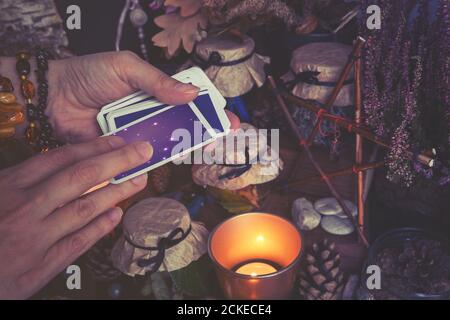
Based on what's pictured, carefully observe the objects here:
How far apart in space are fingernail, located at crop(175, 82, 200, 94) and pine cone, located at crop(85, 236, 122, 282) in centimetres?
41

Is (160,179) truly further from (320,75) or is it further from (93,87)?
(320,75)

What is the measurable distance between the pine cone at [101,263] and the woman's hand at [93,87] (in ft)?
0.98

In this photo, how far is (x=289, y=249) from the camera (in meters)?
1.05

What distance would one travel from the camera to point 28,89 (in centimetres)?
107

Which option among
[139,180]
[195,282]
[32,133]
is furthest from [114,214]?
[32,133]

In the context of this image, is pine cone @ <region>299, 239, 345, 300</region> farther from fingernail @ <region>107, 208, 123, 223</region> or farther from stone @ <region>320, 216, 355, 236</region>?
fingernail @ <region>107, 208, 123, 223</region>

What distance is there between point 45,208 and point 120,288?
0.41 metres

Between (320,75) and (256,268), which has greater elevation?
(320,75)

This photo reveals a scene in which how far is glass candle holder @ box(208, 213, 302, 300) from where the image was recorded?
0.92 m

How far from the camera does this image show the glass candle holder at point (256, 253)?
92cm

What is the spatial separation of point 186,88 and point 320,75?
1.04 feet

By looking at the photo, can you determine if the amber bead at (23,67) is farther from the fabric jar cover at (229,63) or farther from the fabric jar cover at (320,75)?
the fabric jar cover at (320,75)

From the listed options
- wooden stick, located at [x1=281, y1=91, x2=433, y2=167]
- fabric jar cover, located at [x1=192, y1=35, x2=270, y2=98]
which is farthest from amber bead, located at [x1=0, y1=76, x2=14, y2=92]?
wooden stick, located at [x1=281, y1=91, x2=433, y2=167]
